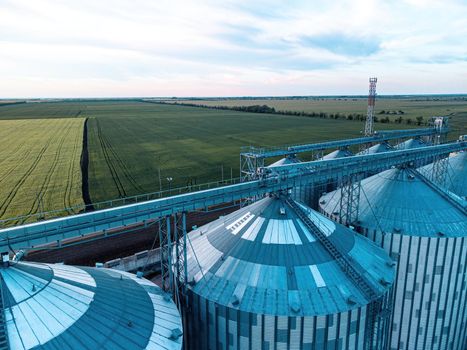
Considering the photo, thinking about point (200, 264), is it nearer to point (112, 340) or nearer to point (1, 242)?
point (112, 340)

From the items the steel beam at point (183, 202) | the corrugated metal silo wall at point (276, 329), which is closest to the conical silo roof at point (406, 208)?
the steel beam at point (183, 202)

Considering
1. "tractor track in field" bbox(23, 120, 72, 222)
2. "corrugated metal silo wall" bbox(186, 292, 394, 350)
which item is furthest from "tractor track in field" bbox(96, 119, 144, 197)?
"corrugated metal silo wall" bbox(186, 292, 394, 350)

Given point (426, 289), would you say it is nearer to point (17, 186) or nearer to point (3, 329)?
point (3, 329)

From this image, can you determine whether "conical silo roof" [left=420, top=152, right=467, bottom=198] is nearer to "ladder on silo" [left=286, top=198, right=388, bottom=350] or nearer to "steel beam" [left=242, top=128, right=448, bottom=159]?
"steel beam" [left=242, top=128, right=448, bottom=159]

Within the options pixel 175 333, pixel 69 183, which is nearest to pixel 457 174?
pixel 175 333

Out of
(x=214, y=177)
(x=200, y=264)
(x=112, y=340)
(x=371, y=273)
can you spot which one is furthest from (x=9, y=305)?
(x=214, y=177)

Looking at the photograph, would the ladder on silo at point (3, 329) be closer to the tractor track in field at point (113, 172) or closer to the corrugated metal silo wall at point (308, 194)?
the corrugated metal silo wall at point (308, 194)
